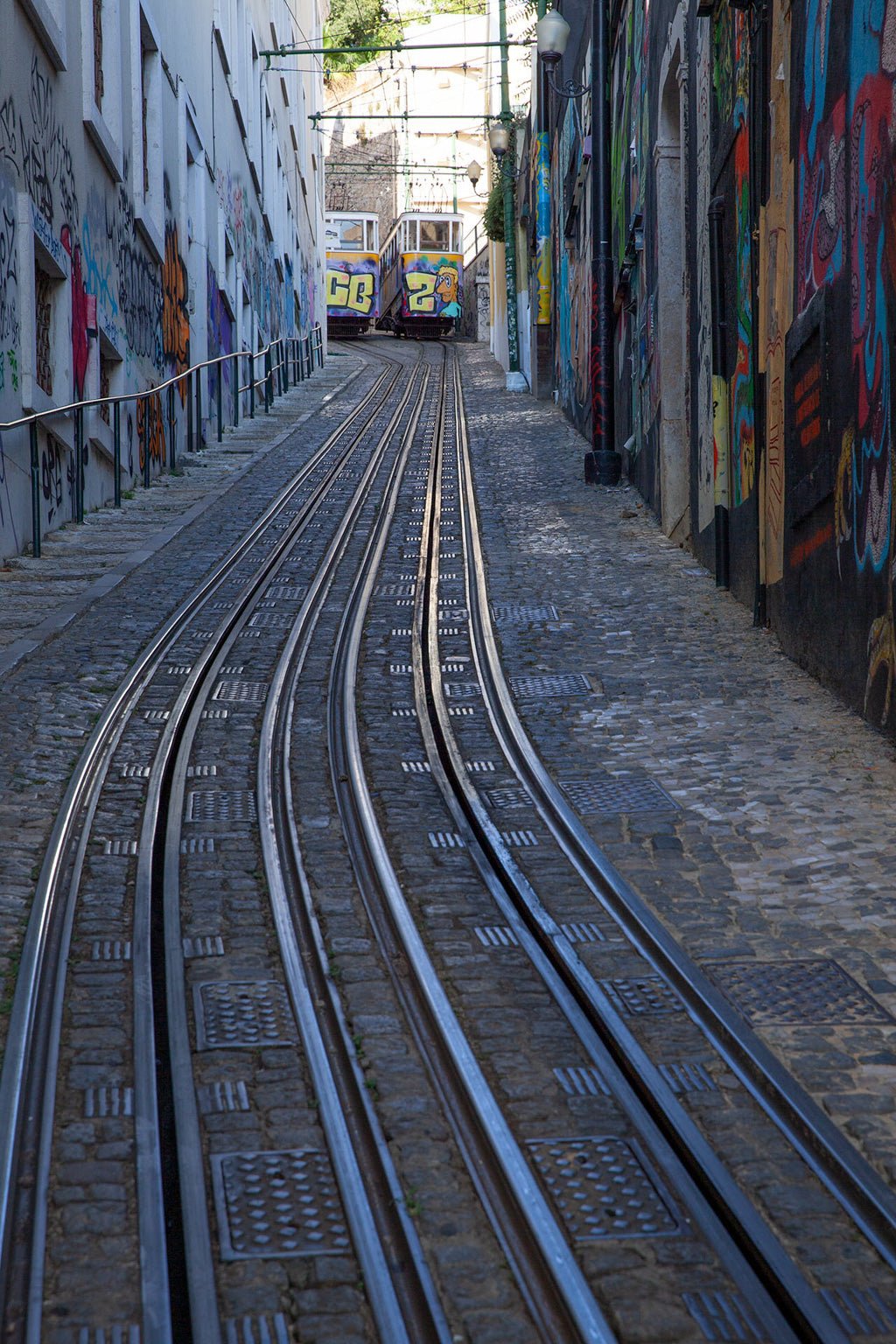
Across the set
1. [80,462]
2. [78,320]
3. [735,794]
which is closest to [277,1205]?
[735,794]

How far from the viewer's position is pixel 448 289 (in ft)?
151

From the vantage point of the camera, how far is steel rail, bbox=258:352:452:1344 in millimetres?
2562

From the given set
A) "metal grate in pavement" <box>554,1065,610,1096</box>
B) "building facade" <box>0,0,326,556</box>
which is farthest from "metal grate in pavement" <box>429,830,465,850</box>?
"building facade" <box>0,0,326,556</box>

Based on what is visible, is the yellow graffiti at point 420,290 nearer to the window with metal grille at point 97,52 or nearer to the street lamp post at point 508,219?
the street lamp post at point 508,219

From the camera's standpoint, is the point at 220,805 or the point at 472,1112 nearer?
the point at 472,1112

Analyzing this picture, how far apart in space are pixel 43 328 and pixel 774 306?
7163 mm

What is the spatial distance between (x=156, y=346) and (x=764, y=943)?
49.1 ft

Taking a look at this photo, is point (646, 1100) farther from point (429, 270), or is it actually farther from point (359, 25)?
point (359, 25)

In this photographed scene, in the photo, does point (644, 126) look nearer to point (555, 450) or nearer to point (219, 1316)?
point (555, 450)

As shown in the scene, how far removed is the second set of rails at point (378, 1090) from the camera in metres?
2.60

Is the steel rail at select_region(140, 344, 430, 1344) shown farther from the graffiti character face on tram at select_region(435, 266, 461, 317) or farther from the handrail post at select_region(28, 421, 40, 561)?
the graffiti character face on tram at select_region(435, 266, 461, 317)

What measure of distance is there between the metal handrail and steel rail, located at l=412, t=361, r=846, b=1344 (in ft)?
21.3

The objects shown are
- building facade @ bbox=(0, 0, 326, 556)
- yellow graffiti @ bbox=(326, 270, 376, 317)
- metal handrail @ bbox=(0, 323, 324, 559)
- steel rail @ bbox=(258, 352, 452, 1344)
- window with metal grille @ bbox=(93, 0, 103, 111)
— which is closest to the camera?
steel rail @ bbox=(258, 352, 452, 1344)

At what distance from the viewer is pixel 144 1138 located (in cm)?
308
